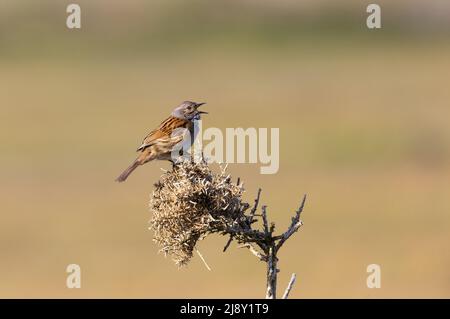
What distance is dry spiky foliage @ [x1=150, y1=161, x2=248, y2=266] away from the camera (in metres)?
7.17

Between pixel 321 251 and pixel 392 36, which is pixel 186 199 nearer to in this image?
pixel 321 251

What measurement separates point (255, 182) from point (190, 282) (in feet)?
27.8

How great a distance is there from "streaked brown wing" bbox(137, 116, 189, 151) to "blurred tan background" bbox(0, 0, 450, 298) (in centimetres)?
1137

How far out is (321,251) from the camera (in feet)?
87.2

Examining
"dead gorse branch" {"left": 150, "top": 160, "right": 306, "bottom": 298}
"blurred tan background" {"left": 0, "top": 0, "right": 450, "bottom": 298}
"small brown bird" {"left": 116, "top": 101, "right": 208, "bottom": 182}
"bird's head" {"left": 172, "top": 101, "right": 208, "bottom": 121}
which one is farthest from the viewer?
"blurred tan background" {"left": 0, "top": 0, "right": 450, "bottom": 298}

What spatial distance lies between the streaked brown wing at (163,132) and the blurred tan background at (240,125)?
11368 millimetres

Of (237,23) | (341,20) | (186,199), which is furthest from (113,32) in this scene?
(186,199)

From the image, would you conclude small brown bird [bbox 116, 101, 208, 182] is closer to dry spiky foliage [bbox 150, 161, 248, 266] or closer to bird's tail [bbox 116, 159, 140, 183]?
bird's tail [bbox 116, 159, 140, 183]

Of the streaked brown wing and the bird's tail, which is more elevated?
the streaked brown wing

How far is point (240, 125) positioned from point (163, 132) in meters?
28.7

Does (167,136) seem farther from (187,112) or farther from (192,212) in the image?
(192,212)

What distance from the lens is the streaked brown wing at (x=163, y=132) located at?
1079cm

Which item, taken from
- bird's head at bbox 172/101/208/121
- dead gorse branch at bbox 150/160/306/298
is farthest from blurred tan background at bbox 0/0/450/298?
dead gorse branch at bbox 150/160/306/298

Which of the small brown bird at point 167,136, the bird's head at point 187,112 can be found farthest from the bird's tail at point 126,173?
the bird's head at point 187,112
